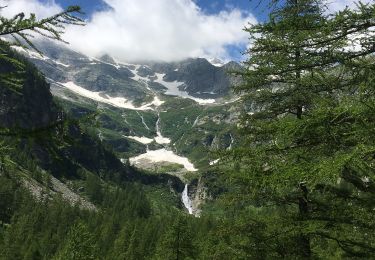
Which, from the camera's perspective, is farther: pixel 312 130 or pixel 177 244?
pixel 177 244

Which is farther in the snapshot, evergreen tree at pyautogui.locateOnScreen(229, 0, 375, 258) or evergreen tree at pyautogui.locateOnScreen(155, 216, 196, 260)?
evergreen tree at pyautogui.locateOnScreen(155, 216, 196, 260)

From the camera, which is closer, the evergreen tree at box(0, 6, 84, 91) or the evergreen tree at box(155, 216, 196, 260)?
the evergreen tree at box(0, 6, 84, 91)

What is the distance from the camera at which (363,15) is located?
6977mm

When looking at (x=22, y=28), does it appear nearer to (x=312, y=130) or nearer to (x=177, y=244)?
(x=312, y=130)

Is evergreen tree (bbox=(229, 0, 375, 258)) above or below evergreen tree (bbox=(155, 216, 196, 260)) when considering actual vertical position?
above

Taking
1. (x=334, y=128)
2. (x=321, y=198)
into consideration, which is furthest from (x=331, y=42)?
(x=321, y=198)

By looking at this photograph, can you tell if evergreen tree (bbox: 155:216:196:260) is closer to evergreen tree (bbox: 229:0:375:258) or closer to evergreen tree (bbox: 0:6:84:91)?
evergreen tree (bbox: 229:0:375:258)

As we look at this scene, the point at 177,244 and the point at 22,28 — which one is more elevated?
the point at 22,28

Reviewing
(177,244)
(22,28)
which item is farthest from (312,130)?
(177,244)

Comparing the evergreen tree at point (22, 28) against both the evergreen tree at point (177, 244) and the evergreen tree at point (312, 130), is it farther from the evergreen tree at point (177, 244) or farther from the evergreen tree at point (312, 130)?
the evergreen tree at point (177, 244)

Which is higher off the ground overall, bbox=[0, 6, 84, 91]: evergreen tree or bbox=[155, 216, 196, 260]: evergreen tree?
bbox=[0, 6, 84, 91]: evergreen tree

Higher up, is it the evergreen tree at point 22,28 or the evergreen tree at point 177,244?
the evergreen tree at point 22,28

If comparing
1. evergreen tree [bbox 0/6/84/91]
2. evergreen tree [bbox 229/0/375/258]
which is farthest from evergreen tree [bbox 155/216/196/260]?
evergreen tree [bbox 0/6/84/91]

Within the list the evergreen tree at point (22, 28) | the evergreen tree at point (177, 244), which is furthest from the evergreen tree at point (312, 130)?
the evergreen tree at point (177, 244)
